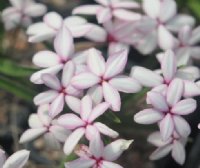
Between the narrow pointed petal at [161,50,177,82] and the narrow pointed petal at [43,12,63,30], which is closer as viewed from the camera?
the narrow pointed petal at [161,50,177,82]

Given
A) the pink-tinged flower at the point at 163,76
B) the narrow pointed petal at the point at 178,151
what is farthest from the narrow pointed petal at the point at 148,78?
the narrow pointed petal at the point at 178,151

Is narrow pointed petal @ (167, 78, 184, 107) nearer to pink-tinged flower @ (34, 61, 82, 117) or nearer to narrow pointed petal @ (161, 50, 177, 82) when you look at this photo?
narrow pointed petal @ (161, 50, 177, 82)

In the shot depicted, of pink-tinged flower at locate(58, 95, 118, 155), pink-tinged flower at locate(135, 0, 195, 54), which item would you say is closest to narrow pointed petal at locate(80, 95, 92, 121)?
pink-tinged flower at locate(58, 95, 118, 155)

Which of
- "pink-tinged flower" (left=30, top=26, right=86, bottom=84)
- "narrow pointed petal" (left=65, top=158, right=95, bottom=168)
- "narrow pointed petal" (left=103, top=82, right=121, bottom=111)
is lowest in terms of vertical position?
"narrow pointed petal" (left=65, top=158, right=95, bottom=168)

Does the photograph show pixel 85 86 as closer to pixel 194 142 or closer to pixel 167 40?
pixel 167 40

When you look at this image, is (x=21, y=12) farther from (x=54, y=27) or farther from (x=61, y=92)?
(x=61, y=92)

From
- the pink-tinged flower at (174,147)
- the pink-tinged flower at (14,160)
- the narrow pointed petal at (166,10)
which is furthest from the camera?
the narrow pointed petal at (166,10)

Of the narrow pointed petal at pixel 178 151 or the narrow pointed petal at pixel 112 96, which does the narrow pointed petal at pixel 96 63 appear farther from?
the narrow pointed petal at pixel 178 151

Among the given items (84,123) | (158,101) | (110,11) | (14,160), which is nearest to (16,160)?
(14,160)
